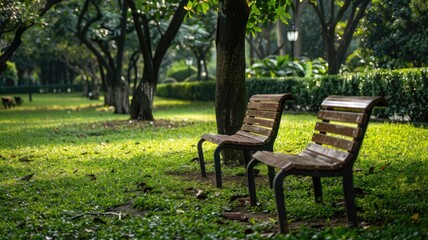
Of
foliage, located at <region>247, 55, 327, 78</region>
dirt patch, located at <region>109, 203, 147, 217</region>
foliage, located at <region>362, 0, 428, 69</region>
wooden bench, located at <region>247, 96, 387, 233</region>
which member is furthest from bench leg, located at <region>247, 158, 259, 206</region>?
foliage, located at <region>362, 0, 428, 69</region>

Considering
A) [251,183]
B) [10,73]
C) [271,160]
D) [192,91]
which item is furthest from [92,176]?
[10,73]

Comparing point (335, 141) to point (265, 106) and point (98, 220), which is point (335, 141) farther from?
point (98, 220)

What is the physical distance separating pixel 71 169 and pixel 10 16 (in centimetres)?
970

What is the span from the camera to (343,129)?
557 centimetres

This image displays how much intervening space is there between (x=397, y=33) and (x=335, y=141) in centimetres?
2392

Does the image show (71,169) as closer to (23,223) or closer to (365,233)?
(23,223)

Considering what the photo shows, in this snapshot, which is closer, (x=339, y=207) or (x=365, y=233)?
(x=365, y=233)

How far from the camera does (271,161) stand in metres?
5.71

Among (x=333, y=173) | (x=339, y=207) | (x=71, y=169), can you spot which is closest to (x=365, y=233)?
(x=333, y=173)

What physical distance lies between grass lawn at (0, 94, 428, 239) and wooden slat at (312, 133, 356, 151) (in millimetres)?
678

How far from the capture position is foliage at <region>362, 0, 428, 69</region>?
2675cm

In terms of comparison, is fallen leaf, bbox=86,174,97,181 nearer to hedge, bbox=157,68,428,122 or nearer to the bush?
hedge, bbox=157,68,428,122

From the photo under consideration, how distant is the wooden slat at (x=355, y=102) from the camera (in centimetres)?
521

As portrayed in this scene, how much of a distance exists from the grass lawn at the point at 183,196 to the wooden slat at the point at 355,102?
1024 mm
